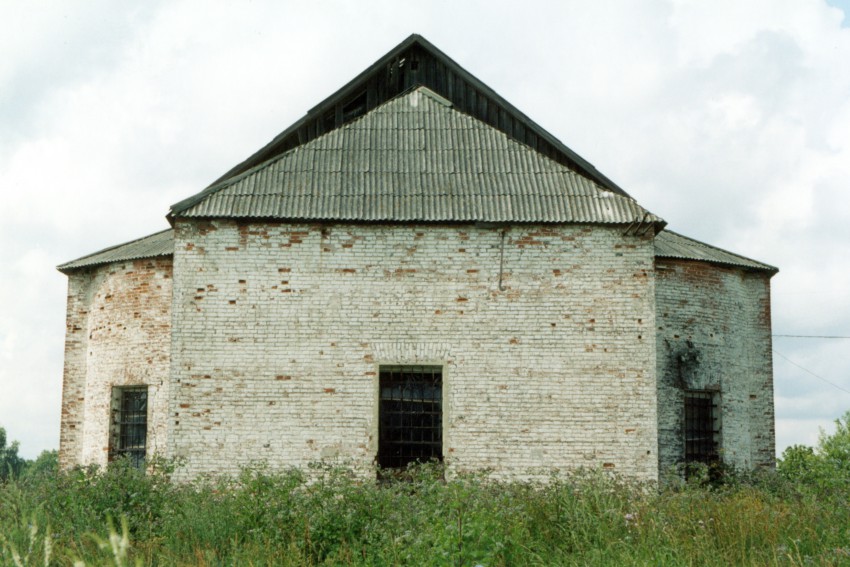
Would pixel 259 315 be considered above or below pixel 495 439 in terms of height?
above

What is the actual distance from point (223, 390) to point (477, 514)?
5695 millimetres

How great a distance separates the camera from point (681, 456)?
45.4ft

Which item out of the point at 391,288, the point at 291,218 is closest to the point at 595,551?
the point at 391,288

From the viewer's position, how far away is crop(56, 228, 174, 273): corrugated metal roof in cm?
1395

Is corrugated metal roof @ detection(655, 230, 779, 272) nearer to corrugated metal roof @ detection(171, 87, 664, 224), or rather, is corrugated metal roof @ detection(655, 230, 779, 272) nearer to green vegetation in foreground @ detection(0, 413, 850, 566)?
corrugated metal roof @ detection(171, 87, 664, 224)

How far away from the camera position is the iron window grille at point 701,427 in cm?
1421

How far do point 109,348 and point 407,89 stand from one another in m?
6.36

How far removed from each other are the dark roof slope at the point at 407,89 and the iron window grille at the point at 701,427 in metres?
4.39

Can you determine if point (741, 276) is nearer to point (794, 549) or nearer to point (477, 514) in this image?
point (794, 549)

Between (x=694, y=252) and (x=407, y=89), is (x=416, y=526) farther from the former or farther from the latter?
(x=694, y=252)

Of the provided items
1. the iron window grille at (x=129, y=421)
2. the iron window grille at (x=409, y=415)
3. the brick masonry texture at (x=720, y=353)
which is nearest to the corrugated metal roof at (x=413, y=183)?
the iron window grille at (x=409, y=415)

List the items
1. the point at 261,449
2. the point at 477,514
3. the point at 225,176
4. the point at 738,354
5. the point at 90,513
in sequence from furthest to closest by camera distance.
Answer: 1. the point at 738,354
2. the point at 225,176
3. the point at 261,449
4. the point at 90,513
5. the point at 477,514

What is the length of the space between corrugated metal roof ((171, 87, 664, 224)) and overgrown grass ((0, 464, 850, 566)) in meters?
4.06

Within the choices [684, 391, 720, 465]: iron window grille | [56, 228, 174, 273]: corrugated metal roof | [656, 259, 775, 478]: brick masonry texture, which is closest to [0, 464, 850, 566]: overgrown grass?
[656, 259, 775, 478]: brick masonry texture
